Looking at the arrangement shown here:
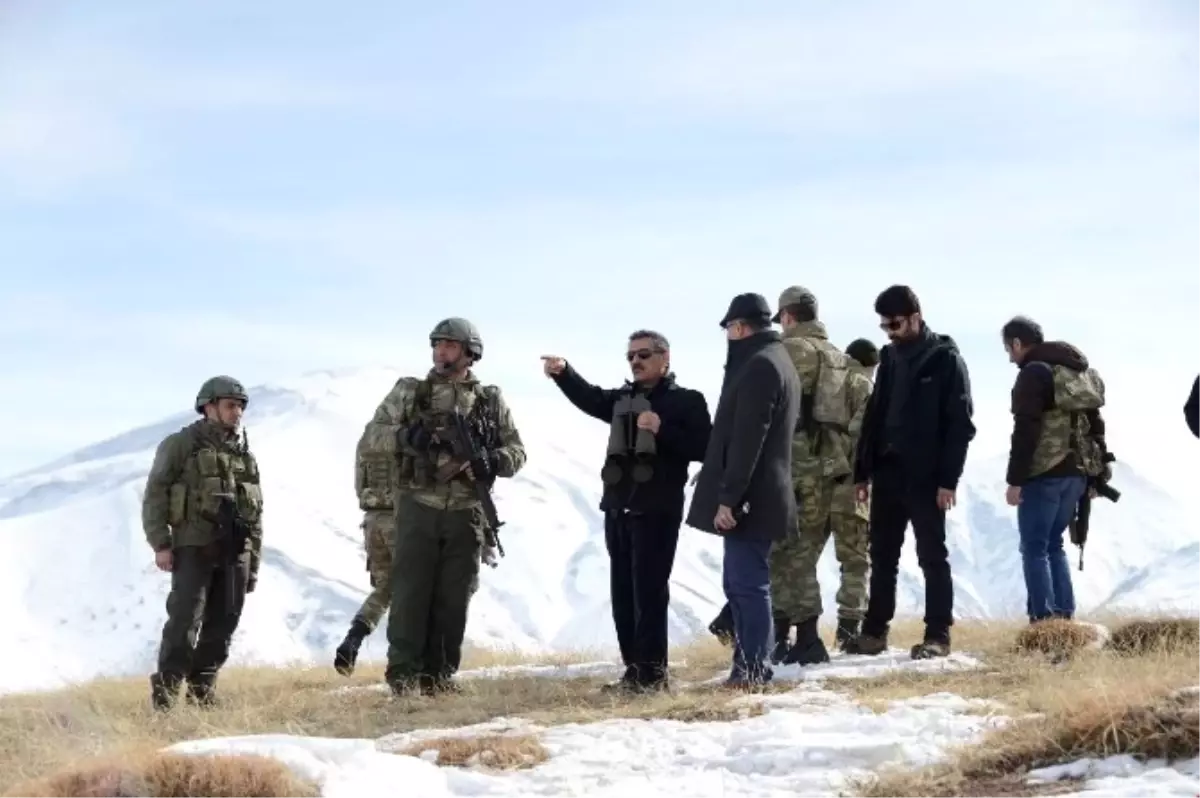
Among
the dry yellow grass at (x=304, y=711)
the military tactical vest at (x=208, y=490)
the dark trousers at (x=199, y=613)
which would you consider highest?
the military tactical vest at (x=208, y=490)

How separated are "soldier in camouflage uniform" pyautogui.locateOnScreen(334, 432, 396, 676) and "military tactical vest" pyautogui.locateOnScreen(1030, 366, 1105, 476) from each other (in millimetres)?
5880

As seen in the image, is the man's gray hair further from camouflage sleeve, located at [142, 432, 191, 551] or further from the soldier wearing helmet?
camouflage sleeve, located at [142, 432, 191, 551]

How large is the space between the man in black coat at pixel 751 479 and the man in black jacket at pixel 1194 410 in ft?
8.32

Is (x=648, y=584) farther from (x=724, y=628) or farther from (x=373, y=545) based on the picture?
(x=373, y=545)

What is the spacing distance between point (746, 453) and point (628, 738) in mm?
2370

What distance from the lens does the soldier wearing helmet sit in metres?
11.3

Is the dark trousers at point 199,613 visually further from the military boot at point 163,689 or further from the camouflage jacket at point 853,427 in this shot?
the camouflage jacket at point 853,427

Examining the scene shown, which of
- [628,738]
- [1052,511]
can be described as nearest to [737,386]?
[628,738]

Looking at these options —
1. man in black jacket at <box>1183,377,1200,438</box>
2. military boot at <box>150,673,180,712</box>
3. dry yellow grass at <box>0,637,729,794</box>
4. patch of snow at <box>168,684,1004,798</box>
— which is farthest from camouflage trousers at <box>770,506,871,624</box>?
military boot at <box>150,673,180,712</box>

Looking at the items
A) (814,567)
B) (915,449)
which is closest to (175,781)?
(814,567)

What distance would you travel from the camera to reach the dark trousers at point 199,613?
1171 centimetres

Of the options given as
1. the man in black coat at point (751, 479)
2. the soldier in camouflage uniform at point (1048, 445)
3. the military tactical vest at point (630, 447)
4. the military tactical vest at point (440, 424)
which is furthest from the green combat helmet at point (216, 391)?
the soldier in camouflage uniform at point (1048, 445)

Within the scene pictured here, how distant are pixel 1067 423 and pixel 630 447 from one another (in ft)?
12.8

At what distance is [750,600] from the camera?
10.1 meters
